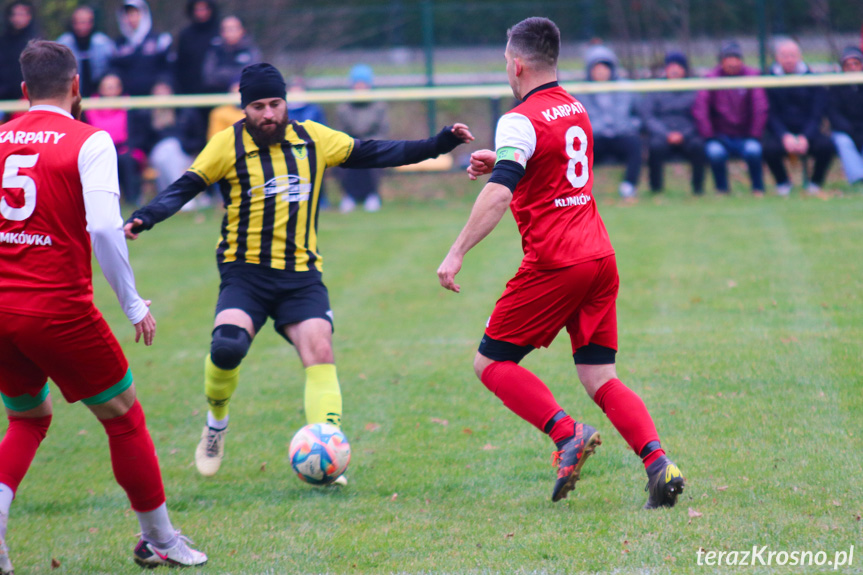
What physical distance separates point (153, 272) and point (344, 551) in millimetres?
7154

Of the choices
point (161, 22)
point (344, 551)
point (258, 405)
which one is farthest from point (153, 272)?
point (161, 22)

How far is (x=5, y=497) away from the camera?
385cm

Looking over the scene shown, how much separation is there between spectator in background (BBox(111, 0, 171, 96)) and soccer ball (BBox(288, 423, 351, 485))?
10.4m

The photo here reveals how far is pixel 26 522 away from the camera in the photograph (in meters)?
4.63

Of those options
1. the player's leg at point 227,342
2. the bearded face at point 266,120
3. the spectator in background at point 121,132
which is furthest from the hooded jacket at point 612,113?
the player's leg at point 227,342

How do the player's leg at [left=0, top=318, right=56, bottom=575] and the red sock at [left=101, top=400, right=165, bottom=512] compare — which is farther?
the red sock at [left=101, top=400, right=165, bottom=512]

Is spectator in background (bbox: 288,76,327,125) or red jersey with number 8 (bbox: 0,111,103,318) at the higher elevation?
red jersey with number 8 (bbox: 0,111,103,318)

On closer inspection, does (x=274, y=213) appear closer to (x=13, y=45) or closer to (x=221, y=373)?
(x=221, y=373)

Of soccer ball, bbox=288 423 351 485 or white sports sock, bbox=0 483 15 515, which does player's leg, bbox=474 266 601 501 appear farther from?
white sports sock, bbox=0 483 15 515

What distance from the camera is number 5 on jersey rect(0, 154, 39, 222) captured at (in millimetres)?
3592

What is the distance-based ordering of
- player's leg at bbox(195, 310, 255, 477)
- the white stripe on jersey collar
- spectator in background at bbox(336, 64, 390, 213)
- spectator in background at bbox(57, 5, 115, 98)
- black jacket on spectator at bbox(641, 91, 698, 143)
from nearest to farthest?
the white stripe on jersey collar → player's leg at bbox(195, 310, 255, 477) → black jacket on spectator at bbox(641, 91, 698, 143) → spectator in background at bbox(336, 64, 390, 213) → spectator in background at bbox(57, 5, 115, 98)

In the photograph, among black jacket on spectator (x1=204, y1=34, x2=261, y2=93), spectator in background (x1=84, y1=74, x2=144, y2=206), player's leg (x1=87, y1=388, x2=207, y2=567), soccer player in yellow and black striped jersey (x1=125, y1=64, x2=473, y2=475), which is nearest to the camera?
player's leg (x1=87, y1=388, x2=207, y2=567)

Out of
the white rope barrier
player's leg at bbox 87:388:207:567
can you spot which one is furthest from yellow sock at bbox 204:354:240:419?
the white rope barrier

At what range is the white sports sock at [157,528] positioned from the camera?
3.93m
